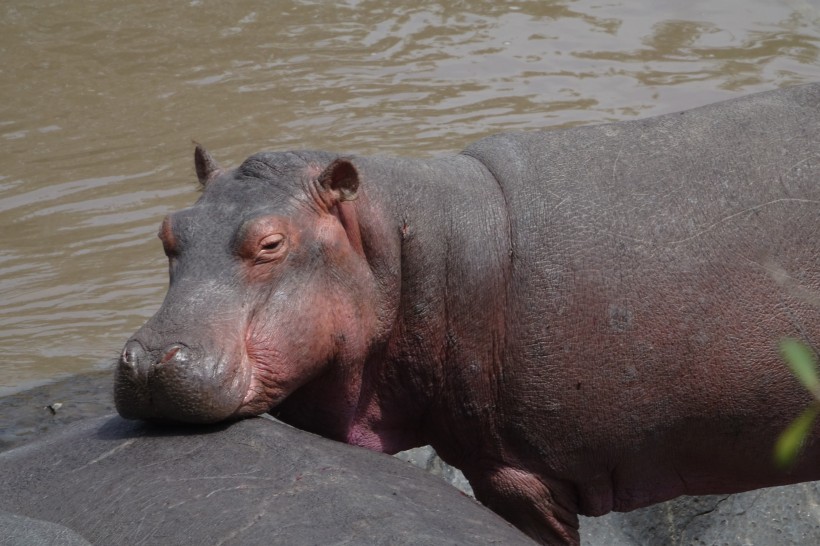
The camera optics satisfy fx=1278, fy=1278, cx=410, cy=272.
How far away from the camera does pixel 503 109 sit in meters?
12.3

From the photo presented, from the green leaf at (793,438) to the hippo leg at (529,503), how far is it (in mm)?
858

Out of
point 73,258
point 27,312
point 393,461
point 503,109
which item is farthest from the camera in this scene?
point 503,109

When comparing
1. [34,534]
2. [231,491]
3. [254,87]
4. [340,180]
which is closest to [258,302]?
[340,180]

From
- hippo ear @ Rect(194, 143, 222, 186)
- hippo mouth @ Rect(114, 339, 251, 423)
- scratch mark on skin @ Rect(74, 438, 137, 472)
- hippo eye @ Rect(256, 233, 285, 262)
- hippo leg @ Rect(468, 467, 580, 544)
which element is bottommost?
hippo leg @ Rect(468, 467, 580, 544)

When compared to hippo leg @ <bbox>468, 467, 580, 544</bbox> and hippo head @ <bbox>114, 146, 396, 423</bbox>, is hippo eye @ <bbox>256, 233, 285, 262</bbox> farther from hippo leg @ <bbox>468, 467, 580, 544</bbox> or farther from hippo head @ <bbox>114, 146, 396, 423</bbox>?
hippo leg @ <bbox>468, 467, 580, 544</bbox>

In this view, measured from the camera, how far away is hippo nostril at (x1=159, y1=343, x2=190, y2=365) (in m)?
4.23

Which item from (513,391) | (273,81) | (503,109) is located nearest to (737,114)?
(513,391)

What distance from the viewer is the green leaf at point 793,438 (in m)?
4.89

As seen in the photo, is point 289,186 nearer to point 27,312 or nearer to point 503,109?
point 27,312

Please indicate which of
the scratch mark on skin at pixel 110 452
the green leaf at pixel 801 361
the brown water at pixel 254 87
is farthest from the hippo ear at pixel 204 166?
the brown water at pixel 254 87

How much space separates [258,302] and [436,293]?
0.84 m

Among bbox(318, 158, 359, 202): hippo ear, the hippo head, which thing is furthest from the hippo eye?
bbox(318, 158, 359, 202): hippo ear

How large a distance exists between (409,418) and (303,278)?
0.94 meters

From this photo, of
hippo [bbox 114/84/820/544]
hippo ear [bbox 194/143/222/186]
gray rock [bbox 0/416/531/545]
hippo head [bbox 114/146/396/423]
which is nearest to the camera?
gray rock [bbox 0/416/531/545]
